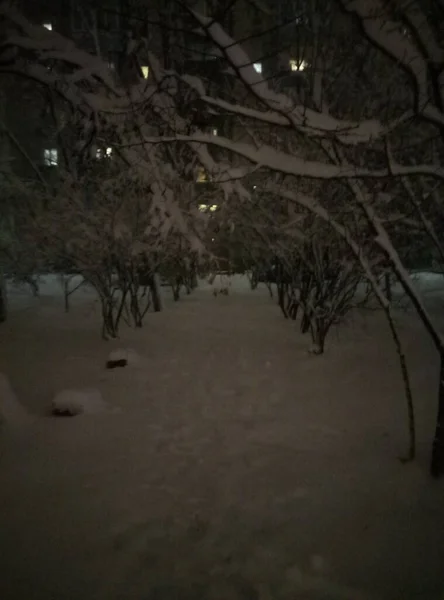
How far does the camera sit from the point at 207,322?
1333 centimetres

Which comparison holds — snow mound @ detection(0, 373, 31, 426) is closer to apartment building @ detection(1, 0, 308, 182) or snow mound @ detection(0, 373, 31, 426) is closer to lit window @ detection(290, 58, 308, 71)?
apartment building @ detection(1, 0, 308, 182)

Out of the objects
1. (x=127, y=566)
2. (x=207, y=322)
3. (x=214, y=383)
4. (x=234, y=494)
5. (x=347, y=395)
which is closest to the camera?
(x=127, y=566)

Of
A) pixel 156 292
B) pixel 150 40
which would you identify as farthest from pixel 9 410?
pixel 156 292

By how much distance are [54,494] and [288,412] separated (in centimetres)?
310

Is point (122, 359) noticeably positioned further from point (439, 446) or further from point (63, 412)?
point (439, 446)

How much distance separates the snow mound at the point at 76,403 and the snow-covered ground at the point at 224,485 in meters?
0.18

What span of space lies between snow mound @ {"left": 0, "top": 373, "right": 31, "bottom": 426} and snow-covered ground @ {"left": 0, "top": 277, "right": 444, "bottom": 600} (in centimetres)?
21

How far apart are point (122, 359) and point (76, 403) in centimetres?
243

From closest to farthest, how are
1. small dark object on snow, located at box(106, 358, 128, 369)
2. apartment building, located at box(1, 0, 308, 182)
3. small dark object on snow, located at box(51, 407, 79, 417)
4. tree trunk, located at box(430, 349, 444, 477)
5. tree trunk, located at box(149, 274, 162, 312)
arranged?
tree trunk, located at box(430, 349, 444, 477)
apartment building, located at box(1, 0, 308, 182)
small dark object on snow, located at box(51, 407, 79, 417)
small dark object on snow, located at box(106, 358, 128, 369)
tree trunk, located at box(149, 274, 162, 312)

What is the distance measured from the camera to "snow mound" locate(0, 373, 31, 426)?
19.8 ft

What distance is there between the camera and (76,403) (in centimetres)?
647

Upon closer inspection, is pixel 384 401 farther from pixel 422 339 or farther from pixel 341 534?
pixel 422 339

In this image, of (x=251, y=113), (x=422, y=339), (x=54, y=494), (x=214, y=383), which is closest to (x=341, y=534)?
(x=54, y=494)

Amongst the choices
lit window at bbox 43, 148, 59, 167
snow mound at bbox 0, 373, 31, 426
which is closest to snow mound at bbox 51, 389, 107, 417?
snow mound at bbox 0, 373, 31, 426
